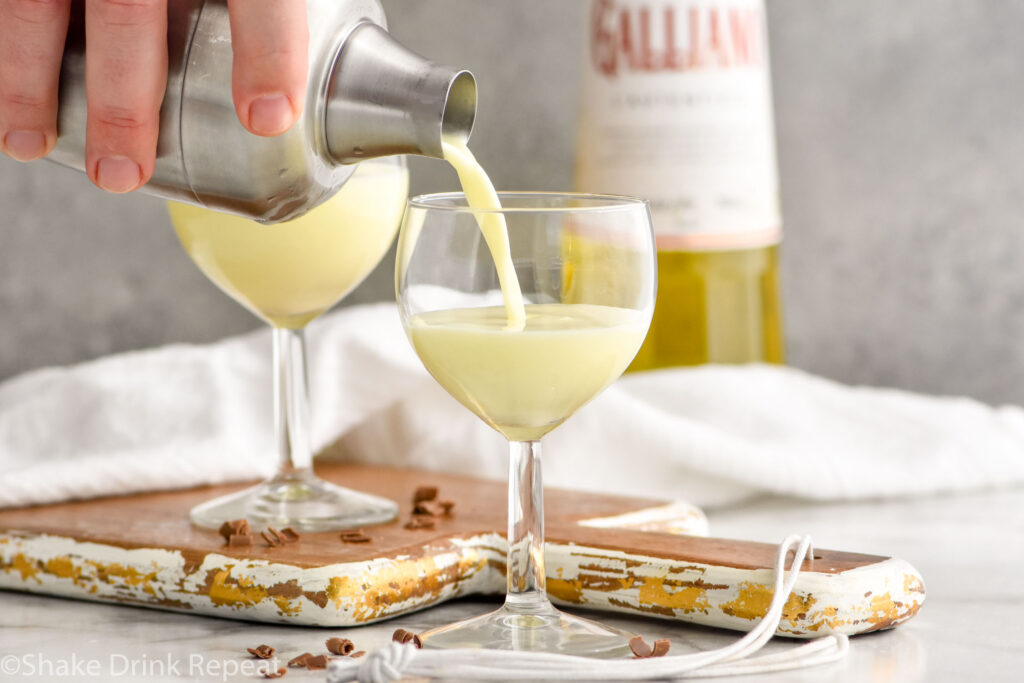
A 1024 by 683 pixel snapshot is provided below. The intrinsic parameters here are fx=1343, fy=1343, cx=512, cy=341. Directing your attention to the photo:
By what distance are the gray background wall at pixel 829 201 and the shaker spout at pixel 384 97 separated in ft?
3.15

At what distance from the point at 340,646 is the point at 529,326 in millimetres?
233

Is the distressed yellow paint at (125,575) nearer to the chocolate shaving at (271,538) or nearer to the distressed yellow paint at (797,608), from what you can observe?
the chocolate shaving at (271,538)

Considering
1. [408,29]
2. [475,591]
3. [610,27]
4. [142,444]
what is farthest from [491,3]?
[475,591]

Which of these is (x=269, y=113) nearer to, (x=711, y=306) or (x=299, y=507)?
(x=299, y=507)

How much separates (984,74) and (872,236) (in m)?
0.25

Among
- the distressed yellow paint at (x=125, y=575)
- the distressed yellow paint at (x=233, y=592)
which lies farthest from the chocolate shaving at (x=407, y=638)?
the distressed yellow paint at (x=125, y=575)

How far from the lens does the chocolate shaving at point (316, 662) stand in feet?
2.69

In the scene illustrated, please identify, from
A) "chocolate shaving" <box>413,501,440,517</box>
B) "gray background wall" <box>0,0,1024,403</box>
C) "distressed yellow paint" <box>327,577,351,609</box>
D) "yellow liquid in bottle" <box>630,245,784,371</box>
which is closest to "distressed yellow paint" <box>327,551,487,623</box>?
"distressed yellow paint" <box>327,577,351,609</box>

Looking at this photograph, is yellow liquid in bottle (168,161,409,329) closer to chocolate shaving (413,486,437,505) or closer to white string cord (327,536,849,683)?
chocolate shaving (413,486,437,505)

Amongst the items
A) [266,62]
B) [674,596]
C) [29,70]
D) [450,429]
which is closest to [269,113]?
[266,62]

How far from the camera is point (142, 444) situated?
4.38ft

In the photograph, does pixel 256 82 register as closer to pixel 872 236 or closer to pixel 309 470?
pixel 309 470

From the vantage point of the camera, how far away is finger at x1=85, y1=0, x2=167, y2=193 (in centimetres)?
80

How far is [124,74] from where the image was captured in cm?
80
